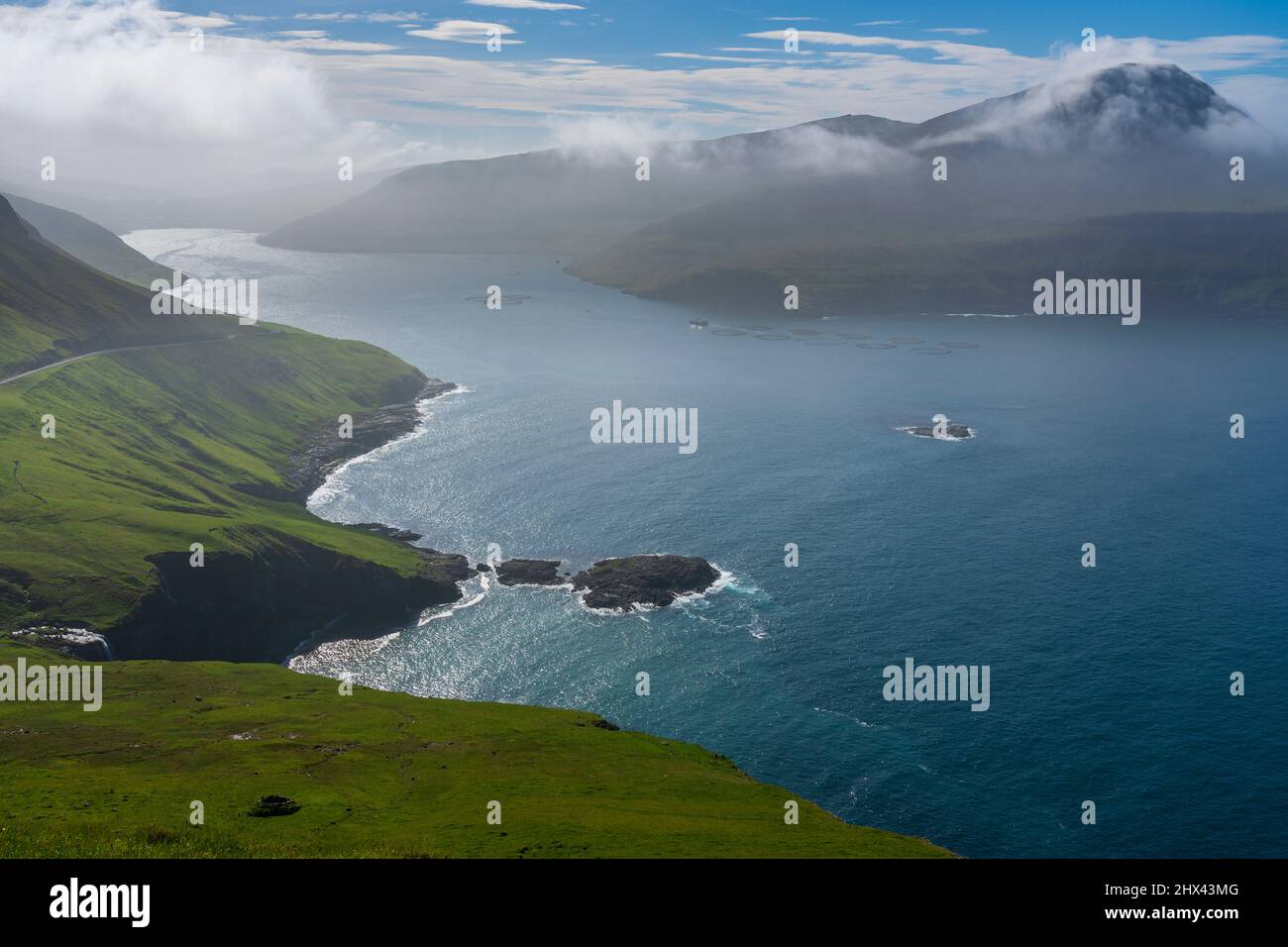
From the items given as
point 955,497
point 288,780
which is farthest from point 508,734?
point 955,497

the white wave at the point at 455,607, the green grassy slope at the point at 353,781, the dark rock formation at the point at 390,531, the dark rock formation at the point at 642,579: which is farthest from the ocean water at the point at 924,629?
the green grassy slope at the point at 353,781

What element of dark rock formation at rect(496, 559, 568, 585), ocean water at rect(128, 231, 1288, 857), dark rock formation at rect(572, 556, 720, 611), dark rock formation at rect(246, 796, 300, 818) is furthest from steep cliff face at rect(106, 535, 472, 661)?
dark rock formation at rect(246, 796, 300, 818)

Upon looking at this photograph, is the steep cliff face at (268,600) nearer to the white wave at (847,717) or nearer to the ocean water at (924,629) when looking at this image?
the ocean water at (924,629)

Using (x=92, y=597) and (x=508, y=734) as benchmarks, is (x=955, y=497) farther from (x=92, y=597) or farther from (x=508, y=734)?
(x=92, y=597)

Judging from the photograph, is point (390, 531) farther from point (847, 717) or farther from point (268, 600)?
point (847, 717)

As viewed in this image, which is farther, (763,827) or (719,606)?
(719,606)

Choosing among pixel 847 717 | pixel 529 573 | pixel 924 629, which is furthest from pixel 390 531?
pixel 847 717
